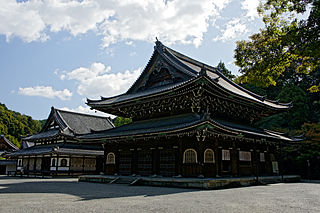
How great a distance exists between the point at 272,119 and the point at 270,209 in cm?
4214

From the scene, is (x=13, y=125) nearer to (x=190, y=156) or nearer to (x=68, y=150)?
(x=68, y=150)

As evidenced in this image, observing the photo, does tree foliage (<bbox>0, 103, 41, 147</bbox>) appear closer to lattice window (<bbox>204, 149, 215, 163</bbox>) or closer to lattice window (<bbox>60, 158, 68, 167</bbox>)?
lattice window (<bbox>60, 158, 68, 167</bbox>)

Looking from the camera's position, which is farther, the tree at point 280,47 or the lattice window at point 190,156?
the lattice window at point 190,156

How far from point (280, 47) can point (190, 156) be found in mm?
10024

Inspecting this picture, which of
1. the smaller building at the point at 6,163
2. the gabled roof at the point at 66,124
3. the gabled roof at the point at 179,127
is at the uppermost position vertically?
the gabled roof at the point at 66,124

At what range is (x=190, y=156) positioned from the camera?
772 inches

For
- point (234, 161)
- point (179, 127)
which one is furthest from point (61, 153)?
point (234, 161)

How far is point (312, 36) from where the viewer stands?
38.4 feet

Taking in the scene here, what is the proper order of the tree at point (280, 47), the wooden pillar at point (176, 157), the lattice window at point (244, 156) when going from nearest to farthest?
the tree at point (280, 47) → the wooden pillar at point (176, 157) → the lattice window at point (244, 156)

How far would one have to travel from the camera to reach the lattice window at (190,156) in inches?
763

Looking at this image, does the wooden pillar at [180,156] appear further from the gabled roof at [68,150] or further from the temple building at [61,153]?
the gabled roof at [68,150]

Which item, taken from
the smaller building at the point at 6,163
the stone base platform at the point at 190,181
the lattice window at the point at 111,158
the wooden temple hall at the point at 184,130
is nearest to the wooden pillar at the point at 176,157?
the wooden temple hall at the point at 184,130

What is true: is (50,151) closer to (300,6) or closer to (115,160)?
(115,160)

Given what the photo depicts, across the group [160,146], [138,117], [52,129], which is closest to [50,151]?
[52,129]
